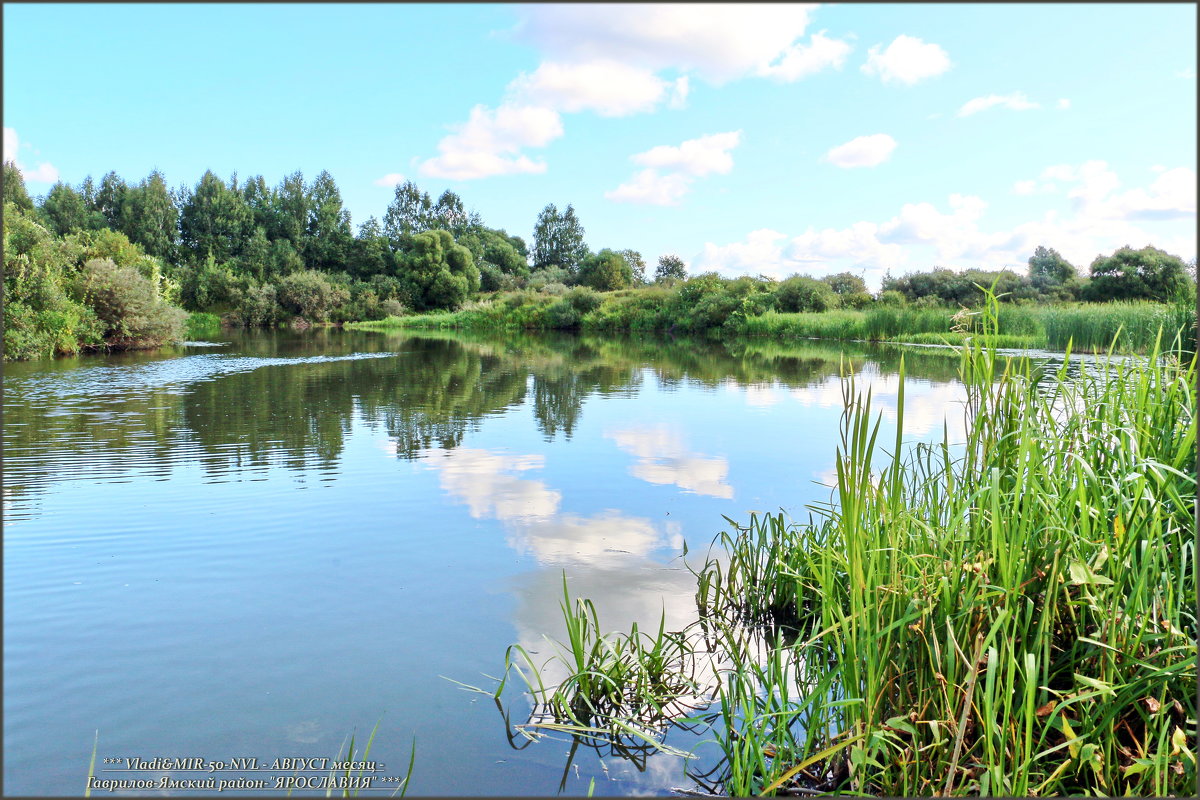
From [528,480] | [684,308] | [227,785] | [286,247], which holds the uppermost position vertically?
[286,247]

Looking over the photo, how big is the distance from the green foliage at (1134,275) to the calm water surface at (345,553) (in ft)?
73.6

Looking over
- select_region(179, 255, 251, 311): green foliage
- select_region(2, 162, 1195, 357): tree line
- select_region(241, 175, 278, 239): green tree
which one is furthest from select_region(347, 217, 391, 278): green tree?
select_region(179, 255, 251, 311): green foliage

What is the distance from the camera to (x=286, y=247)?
47906 millimetres

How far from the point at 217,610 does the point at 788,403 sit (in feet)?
31.2

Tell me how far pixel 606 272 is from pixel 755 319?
14.5 meters

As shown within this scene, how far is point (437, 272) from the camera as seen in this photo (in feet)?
159

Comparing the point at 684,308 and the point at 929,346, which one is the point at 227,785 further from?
the point at 684,308

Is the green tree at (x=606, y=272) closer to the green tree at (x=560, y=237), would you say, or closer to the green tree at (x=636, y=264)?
the green tree at (x=636, y=264)

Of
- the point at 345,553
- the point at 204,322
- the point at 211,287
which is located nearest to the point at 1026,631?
the point at 345,553

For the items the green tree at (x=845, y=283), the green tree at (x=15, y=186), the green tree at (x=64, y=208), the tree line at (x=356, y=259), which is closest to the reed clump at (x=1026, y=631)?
the tree line at (x=356, y=259)

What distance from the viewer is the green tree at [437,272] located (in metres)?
48.2

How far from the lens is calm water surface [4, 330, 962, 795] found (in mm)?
3068

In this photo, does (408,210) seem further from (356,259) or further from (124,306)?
(124,306)

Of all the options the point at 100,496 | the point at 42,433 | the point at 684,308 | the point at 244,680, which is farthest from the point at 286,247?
the point at 244,680
